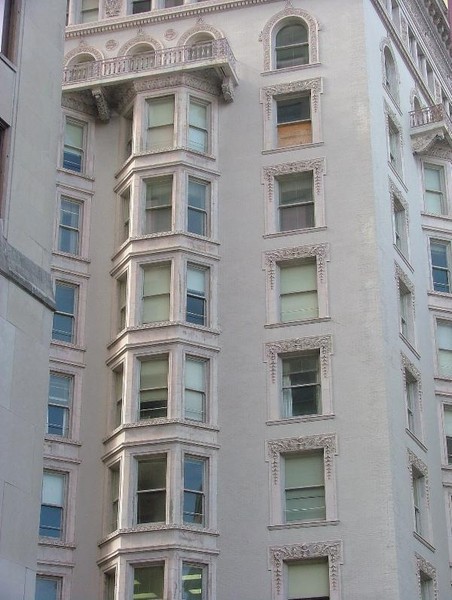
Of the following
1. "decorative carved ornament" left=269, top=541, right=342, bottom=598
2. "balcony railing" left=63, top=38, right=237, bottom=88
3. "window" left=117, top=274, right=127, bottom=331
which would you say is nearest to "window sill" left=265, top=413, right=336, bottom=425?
"decorative carved ornament" left=269, top=541, right=342, bottom=598

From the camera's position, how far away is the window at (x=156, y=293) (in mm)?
42875

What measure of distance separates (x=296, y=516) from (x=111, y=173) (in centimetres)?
1495

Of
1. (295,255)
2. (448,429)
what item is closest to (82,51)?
(295,255)

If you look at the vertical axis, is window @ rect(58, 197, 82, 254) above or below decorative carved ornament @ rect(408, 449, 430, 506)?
above

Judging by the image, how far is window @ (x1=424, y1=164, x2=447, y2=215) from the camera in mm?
50312

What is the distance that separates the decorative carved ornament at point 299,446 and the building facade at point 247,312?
78 mm

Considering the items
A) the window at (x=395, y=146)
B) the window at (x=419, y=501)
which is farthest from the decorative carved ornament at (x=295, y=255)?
the window at (x=419, y=501)

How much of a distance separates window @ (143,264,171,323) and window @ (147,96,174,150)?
4894 mm

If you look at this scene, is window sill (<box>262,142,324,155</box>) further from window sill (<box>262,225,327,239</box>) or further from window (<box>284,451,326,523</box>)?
window (<box>284,451,326,523</box>)

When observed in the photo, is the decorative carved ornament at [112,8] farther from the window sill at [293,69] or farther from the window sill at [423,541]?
the window sill at [423,541]

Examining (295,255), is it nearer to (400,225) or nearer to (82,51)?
(400,225)

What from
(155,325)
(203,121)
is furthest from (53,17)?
(203,121)

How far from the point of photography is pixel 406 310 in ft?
150

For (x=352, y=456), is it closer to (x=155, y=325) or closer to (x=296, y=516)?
(x=296, y=516)
